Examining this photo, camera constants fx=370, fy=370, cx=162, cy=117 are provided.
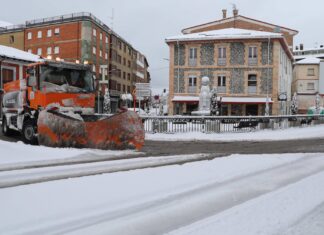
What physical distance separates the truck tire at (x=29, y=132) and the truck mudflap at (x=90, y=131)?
1.30 metres

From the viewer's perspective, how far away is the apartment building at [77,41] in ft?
164

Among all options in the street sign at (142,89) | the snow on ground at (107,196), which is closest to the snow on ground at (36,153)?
the snow on ground at (107,196)

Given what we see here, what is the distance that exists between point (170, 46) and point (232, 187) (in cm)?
3023

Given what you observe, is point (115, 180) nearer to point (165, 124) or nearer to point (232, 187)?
point (232, 187)

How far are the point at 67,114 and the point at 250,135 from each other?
906cm

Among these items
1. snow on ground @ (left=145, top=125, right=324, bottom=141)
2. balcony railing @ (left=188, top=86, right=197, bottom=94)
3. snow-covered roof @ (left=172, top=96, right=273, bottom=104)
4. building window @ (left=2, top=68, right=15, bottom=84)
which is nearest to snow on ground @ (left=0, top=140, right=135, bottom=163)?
snow on ground @ (left=145, top=125, right=324, bottom=141)

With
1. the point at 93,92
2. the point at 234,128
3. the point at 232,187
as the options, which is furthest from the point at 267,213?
the point at 234,128

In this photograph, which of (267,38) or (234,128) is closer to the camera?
(234,128)

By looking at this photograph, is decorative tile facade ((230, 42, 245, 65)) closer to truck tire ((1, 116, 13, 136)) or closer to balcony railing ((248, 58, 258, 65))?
balcony railing ((248, 58, 258, 65))

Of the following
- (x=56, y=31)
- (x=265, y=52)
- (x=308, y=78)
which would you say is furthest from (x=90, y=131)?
(x=308, y=78)

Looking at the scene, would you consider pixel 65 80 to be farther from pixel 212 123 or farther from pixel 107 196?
pixel 212 123

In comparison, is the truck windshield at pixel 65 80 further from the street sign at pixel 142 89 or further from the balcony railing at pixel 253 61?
the balcony railing at pixel 253 61

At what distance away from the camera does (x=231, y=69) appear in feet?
111

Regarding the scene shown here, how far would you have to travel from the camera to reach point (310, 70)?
58.0 metres
